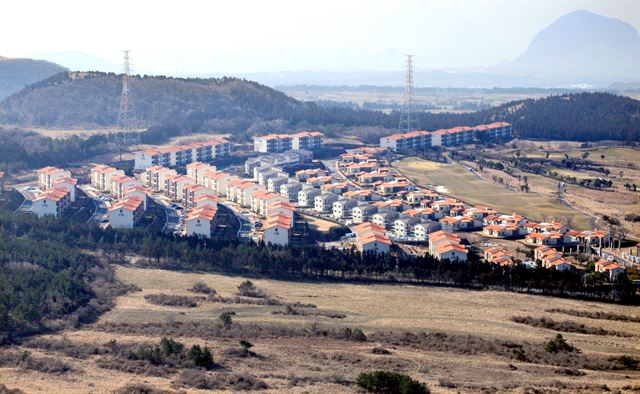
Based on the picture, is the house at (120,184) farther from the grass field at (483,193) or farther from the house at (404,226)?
the grass field at (483,193)

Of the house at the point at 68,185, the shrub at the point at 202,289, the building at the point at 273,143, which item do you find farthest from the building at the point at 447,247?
the building at the point at 273,143

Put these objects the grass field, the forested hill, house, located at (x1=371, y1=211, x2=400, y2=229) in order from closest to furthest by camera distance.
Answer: house, located at (x1=371, y1=211, x2=400, y2=229) < the grass field < the forested hill

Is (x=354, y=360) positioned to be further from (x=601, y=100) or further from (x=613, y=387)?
(x=601, y=100)

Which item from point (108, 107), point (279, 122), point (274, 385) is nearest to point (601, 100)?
point (279, 122)

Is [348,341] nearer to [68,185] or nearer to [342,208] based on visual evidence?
[342,208]

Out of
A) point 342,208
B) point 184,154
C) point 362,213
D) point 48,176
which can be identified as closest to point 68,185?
point 48,176

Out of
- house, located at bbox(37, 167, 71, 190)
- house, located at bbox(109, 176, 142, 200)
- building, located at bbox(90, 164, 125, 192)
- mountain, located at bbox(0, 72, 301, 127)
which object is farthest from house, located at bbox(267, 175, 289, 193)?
mountain, located at bbox(0, 72, 301, 127)

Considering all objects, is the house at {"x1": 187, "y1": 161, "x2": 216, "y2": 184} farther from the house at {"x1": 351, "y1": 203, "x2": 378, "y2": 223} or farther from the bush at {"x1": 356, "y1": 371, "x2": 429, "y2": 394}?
the bush at {"x1": 356, "y1": 371, "x2": 429, "y2": 394}
